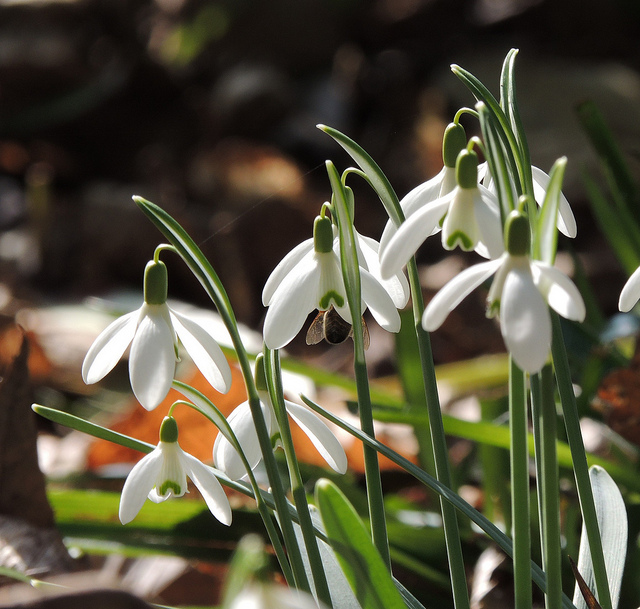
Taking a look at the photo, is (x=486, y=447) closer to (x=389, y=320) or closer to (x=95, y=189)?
(x=389, y=320)

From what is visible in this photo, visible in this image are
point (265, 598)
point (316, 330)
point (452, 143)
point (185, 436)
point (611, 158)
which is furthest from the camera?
point (185, 436)

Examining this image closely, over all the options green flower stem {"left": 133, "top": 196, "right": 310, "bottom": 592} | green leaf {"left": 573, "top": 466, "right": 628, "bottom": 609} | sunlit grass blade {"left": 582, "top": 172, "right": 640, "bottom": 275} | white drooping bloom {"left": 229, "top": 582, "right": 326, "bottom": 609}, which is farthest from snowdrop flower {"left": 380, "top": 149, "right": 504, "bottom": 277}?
sunlit grass blade {"left": 582, "top": 172, "right": 640, "bottom": 275}

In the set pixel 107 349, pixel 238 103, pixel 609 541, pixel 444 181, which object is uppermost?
pixel 238 103

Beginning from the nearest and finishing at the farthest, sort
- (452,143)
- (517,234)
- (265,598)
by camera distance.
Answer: (265,598) < (517,234) < (452,143)

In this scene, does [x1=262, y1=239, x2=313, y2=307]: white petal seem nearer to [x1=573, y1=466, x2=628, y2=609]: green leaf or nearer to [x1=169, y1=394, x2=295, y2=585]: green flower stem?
[x1=169, y1=394, x2=295, y2=585]: green flower stem

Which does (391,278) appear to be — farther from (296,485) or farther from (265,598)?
(265,598)

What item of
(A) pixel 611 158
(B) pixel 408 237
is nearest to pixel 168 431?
(B) pixel 408 237

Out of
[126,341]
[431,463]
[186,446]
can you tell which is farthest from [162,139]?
[126,341]
